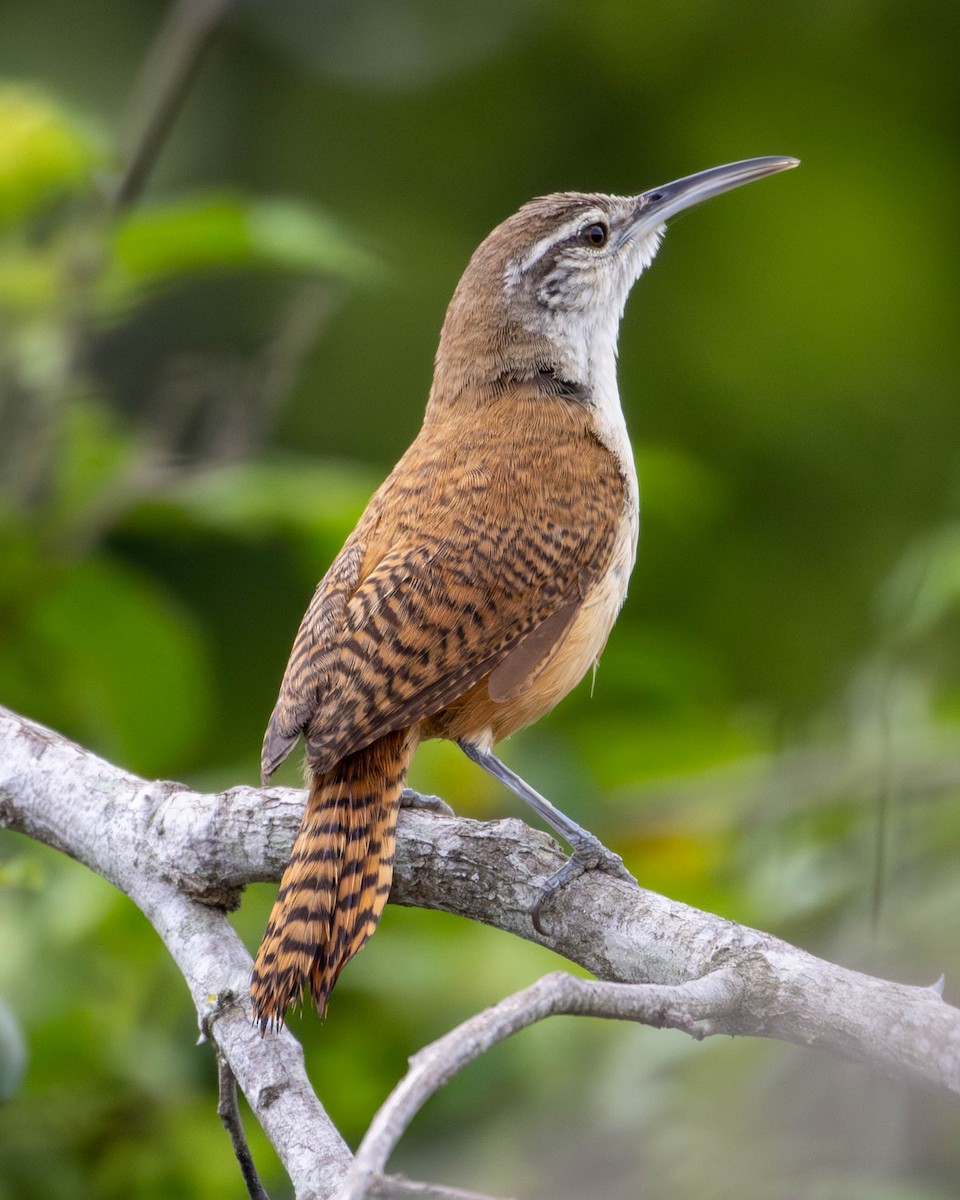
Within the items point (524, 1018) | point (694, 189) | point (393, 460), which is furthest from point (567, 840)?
point (393, 460)

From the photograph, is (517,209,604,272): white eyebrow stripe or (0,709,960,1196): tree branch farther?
(517,209,604,272): white eyebrow stripe

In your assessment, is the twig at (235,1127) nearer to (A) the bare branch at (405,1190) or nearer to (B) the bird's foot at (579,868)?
(B) the bird's foot at (579,868)

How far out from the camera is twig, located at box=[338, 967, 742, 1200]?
65.9 inches

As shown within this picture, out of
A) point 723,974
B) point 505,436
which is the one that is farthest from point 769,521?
point 723,974

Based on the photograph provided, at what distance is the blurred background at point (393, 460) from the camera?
330 cm

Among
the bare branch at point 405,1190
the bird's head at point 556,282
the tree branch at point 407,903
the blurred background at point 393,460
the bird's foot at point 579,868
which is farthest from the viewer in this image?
the bird's head at point 556,282

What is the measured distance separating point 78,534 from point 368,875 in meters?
1.88

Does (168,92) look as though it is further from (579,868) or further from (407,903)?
(579,868)

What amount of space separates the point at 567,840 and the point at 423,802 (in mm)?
474

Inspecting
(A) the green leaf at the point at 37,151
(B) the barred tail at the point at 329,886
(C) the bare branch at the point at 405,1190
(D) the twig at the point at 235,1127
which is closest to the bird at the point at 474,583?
(B) the barred tail at the point at 329,886

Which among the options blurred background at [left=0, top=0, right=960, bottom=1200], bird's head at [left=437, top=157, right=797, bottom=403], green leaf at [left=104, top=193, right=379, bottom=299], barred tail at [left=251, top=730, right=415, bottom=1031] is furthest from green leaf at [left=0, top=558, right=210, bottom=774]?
barred tail at [left=251, top=730, right=415, bottom=1031]

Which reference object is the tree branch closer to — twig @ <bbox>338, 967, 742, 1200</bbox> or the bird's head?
twig @ <bbox>338, 967, 742, 1200</bbox>

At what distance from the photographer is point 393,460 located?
23.4ft

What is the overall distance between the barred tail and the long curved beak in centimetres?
198
